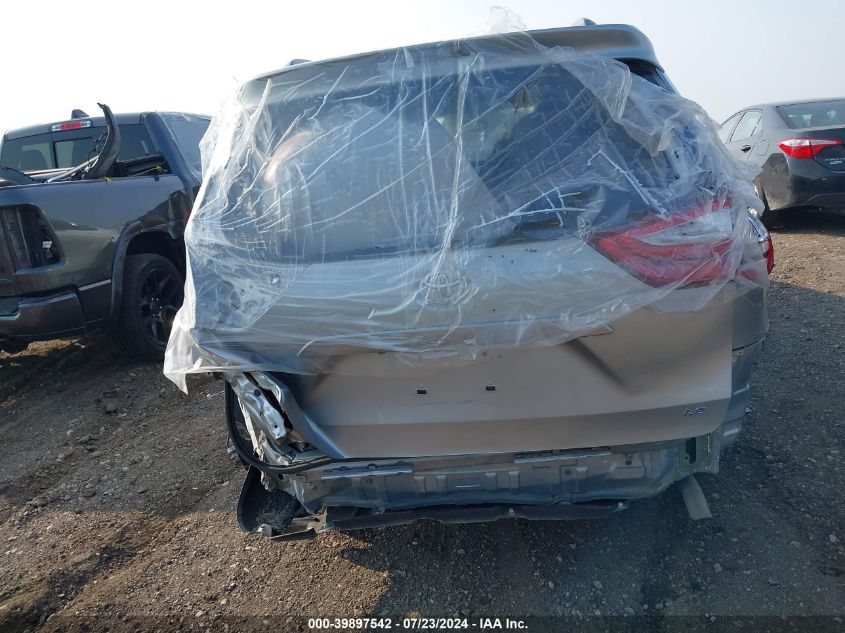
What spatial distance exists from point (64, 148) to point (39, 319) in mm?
2524

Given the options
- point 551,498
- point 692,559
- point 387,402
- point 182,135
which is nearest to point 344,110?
point 387,402

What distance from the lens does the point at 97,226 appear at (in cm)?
427

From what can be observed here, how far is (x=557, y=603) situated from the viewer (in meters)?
2.28

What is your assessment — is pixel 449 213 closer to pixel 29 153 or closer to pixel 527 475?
pixel 527 475

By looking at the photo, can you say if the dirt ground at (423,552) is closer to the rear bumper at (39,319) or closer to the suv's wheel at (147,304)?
the rear bumper at (39,319)

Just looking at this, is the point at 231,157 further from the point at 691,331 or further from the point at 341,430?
the point at 691,331

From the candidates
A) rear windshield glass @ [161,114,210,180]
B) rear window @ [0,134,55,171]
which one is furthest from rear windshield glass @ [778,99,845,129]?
rear window @ [0,134,55,171]

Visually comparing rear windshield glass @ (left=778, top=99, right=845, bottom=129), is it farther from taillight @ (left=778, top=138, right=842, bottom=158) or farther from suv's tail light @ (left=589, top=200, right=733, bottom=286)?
suv's tail light @ (left=589, top=200, right=733, bottom=286)

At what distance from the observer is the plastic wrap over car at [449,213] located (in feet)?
6.01

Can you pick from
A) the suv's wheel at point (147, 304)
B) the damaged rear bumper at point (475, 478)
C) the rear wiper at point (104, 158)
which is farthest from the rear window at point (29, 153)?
the damaged rear bumper at point (475, 478)

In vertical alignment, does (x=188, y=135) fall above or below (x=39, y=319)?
above

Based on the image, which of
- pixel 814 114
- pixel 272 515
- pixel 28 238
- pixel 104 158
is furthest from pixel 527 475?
pixel 814 114

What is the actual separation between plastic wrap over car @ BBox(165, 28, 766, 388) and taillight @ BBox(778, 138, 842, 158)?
17.1ft

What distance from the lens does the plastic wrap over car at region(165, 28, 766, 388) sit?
183 centimetres
